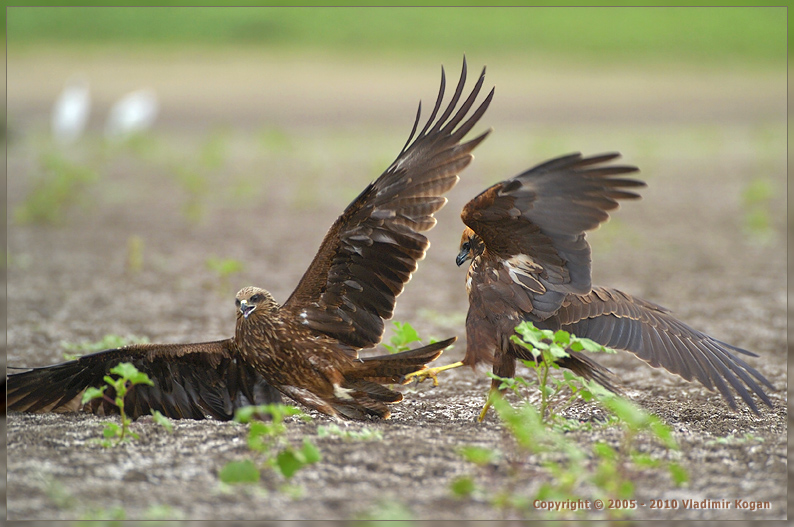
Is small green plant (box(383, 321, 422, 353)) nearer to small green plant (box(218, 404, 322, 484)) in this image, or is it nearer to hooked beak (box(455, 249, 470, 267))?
hooked beak (box(455, 249, 470, 267))

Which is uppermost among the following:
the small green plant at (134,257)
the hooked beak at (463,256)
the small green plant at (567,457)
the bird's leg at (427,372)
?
the small green plant at (134,257)

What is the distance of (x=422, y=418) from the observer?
4.07 m

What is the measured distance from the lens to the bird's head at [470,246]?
4.11 meters

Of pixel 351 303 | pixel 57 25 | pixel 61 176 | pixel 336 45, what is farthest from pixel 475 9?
pixel 351 303

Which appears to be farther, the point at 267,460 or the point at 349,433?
the point at 349,433

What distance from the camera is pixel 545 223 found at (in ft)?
12.1

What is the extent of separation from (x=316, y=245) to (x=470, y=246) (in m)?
4.71

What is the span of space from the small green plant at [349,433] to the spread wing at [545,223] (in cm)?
98

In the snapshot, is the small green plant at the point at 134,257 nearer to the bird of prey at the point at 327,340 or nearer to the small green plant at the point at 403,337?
the bird of prey at the point at 327,340

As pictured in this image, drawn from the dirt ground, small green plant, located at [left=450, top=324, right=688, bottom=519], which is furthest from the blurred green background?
small green plant, located at [left=450, top=324, right=688, bottom=519]

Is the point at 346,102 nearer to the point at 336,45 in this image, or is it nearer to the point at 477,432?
the point at 336,45

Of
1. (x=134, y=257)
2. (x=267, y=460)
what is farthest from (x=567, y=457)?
(x=134, y=257)

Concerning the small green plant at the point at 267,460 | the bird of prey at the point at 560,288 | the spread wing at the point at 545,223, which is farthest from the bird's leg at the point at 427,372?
the small green plant at the point at 267,460

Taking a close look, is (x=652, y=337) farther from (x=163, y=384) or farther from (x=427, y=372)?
(x=163, y=384)
